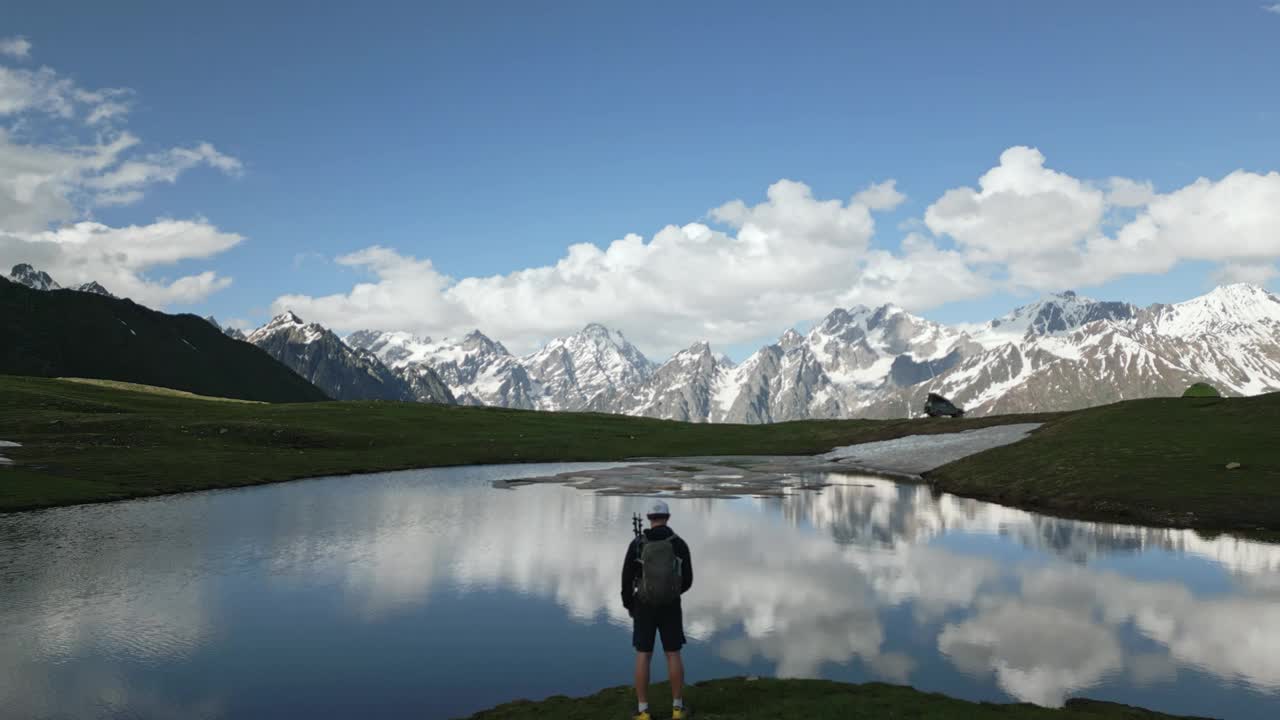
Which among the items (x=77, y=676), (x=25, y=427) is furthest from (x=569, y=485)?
(x=25, y=427)

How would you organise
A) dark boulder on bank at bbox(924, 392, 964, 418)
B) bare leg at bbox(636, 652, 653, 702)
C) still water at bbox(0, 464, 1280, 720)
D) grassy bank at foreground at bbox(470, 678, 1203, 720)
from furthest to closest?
1. dark boulder on bank at bbox(924, 392, 964, 418)
2. still water at bbox(0, 464, 1280, 720)
3. bare leg at bbox(636, 652, 653, 702)
4. grassy bank at foreground at bbox(470, 678, 1203, 720)

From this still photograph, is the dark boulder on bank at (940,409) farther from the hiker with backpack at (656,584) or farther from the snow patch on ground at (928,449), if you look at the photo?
the hiker with backpack at (656,584)

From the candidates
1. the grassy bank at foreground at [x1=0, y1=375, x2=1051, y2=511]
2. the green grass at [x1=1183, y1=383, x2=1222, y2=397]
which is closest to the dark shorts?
the grassy bank at foreground at [x1=0, y1=375, x2=1051, y2=511]

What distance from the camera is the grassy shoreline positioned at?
52.3m

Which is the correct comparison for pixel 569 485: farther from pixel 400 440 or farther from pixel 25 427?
pixel 25 427

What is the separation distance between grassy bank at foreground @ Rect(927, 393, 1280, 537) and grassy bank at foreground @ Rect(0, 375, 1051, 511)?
26305 millimetres

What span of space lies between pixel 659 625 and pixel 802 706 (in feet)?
12.2

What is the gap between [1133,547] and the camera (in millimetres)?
39938

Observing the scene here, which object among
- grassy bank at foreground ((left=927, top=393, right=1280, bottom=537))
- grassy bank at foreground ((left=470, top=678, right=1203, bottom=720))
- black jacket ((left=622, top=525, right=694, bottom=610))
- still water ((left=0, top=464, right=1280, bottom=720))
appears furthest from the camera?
grassy bank at foreground ((left=927, top=393, right=1280, bottom=537))

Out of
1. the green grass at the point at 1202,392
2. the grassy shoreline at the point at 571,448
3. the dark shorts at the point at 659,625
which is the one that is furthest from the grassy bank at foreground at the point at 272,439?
the dark shorts at the point at 659,625

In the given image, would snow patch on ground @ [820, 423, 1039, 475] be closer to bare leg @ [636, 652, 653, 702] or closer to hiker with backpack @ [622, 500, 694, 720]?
hiker with backpack @ [622, 500, 694, 720]

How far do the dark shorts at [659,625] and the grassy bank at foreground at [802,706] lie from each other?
1453mm

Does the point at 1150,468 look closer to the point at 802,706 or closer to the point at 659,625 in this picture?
the point at 802,706

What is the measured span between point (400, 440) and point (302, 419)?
2277cm
